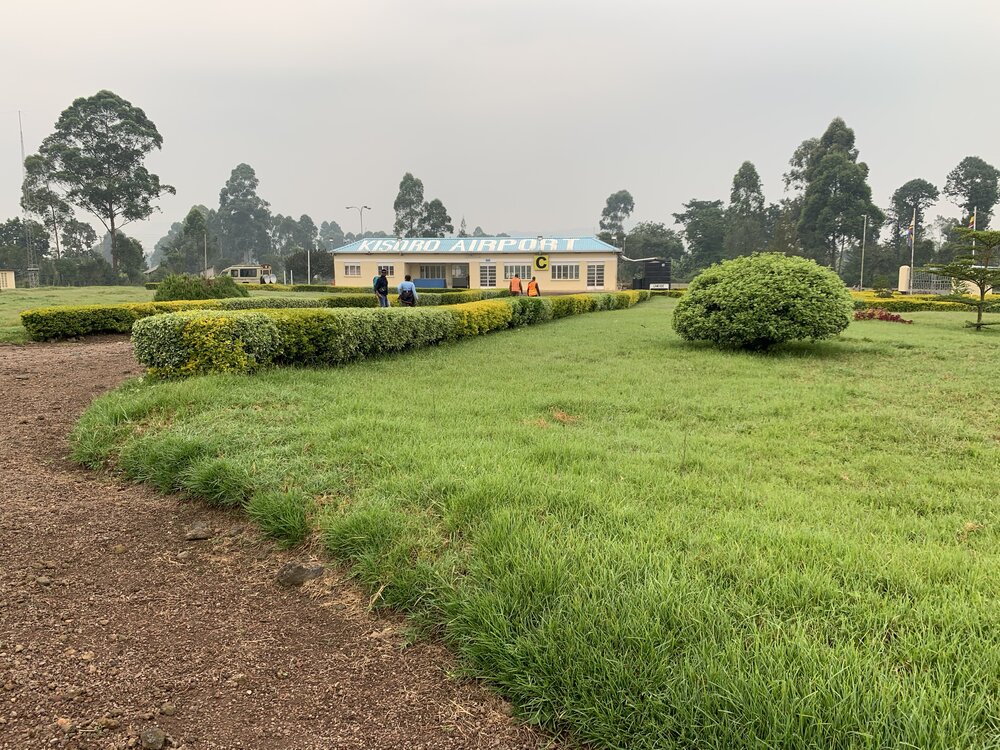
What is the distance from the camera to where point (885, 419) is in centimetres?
479

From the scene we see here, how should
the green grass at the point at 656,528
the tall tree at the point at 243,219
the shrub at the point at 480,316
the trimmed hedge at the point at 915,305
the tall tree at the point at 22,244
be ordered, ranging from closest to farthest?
the green grass at the point at 656,528 < the shrub at the point at 480,316 < the trimmed hedge at the point at 915,305 < the tall tree at the point at 22,244 < the tall tree at the point at 243,219

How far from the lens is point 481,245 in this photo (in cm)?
4319

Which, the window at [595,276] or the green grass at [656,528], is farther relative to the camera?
the window at [595,276]

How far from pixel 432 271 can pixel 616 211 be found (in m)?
64.0

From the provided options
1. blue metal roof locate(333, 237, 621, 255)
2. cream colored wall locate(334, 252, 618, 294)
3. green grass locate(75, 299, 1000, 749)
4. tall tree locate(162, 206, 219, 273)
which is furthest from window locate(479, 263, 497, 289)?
green grass locate(75, 299, 1000, 749)

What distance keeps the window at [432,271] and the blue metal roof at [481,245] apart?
78.6 inches

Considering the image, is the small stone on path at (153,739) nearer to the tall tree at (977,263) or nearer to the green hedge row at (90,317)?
the green hedge row at (90,317)

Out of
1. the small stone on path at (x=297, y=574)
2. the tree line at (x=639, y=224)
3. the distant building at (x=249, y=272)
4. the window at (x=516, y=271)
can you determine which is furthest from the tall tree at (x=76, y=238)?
the small stone on path at (x=297, y=574)

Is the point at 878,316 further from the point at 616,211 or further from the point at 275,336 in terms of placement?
the point at 616,211

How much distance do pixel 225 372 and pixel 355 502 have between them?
3447 mm

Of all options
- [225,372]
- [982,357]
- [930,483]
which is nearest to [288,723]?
[930,483]

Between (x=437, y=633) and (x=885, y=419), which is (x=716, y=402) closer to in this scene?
(x=885, y=419)

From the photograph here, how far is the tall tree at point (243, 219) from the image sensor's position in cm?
9131

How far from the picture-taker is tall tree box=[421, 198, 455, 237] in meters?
72.4
